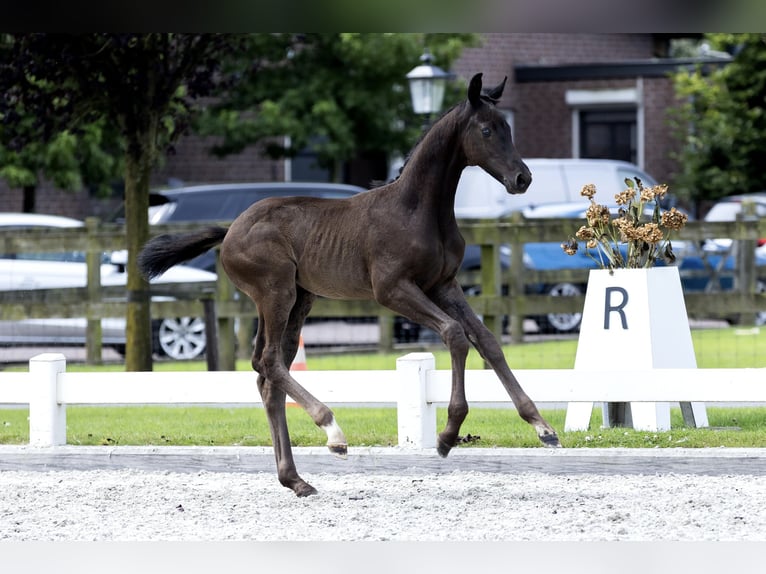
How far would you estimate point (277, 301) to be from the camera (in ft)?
23.4

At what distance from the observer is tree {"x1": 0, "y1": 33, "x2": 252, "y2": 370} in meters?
11.1

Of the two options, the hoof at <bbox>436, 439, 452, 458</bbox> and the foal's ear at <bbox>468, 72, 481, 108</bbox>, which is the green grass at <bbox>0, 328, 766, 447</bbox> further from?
the foal's ear at <bbox>468, 72, 481, 108</bbox>

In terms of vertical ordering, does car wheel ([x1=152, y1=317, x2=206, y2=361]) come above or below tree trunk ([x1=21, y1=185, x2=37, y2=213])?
below

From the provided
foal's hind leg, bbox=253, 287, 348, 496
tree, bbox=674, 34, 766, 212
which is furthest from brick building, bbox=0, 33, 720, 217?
foal's hind leg, bbox=253, 287, 348, 496

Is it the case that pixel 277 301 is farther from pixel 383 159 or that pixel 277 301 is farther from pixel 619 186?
pixel 383 159

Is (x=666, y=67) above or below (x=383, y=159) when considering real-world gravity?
above

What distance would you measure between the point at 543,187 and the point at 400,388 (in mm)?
12520

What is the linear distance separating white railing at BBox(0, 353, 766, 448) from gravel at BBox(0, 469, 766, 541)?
1.48ft

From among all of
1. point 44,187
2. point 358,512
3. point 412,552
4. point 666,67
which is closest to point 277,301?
point 358,512

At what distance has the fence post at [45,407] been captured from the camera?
8594mm

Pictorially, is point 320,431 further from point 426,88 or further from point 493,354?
point 426,88

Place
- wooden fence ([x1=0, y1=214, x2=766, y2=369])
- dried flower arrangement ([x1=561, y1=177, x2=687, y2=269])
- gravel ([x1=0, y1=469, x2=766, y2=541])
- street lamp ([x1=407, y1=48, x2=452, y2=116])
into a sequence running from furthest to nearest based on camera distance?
street lamp ([x1=407, y1=48, x2=452, y2=116])
wooden fence ([x1=0, y1=214, x2=766, y2=369])
dried flower arrangement ([x1=561, y1=177, x2=687, y2=269])
gravel ([x1=0, y1=469, x2=766, y2=541])

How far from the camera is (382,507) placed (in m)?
6.91

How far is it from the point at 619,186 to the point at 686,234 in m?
7.15
